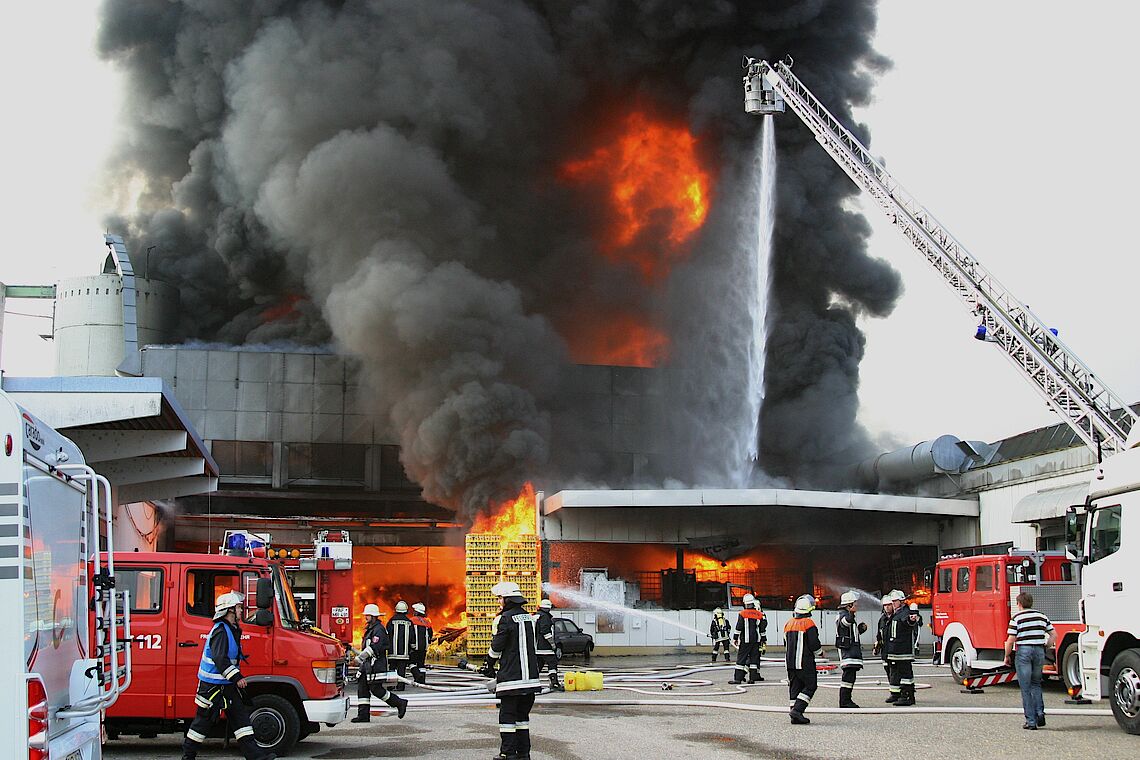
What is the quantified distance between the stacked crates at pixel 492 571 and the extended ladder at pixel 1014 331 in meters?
11.3

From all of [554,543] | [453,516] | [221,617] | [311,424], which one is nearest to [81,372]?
[311,424]

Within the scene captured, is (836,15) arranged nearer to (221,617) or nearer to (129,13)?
(129,13)

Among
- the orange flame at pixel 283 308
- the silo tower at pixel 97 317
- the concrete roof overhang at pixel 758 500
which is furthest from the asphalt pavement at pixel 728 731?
the orange flame at pixel 283 308

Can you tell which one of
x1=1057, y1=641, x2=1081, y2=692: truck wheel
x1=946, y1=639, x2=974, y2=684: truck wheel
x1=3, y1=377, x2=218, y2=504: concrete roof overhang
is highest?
x1=3, y1=377, x2=218, y2=504: concrete roof overhang

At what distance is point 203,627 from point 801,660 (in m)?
6.04

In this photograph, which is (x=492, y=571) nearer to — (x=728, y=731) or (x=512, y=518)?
(x=512, y=518)

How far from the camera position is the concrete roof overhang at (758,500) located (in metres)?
29.2

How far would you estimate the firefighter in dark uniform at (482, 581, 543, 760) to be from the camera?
8.87 m

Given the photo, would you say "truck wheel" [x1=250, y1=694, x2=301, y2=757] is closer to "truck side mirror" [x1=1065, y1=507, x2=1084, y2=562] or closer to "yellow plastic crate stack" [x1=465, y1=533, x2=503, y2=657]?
"truck side mirror" [x1=1065, y1=507, x2=1084, y2=562]

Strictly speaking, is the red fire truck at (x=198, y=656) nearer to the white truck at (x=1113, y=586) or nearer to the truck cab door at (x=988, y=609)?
the white truck at (x=1113, y=586)

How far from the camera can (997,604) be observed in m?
16.1

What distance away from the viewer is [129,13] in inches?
1768

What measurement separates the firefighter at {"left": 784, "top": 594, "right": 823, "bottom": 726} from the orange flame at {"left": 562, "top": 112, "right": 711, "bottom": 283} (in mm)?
29829

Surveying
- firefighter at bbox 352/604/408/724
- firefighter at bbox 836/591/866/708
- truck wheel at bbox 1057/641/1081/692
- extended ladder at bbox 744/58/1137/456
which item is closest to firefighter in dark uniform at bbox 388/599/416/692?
firefighter at bbox 352/604/408/724
